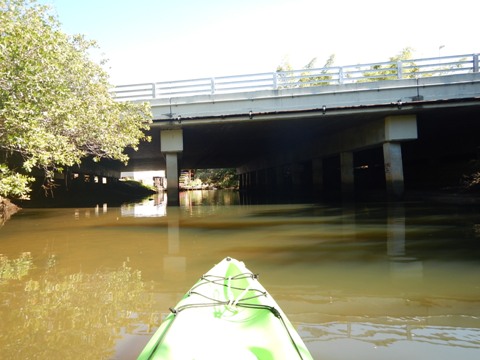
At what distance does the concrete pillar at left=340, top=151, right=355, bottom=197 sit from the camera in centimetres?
2333

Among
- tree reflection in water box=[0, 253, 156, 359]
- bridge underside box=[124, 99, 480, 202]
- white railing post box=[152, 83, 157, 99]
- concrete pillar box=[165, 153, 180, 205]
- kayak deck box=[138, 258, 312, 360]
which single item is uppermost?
white railing post box=[152, 83, 157, 99]

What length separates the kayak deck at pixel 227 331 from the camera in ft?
7.08

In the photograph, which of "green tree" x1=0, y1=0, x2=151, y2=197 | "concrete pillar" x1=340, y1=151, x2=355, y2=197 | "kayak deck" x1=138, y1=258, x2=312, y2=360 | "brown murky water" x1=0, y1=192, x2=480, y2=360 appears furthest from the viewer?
"concrete pillar" x1=340, y1=151, x2=355, y2=197

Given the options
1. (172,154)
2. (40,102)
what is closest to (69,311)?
(40,102)

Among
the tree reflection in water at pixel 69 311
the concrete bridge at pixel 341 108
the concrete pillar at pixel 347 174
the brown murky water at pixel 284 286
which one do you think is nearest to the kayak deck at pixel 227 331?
the brown murky water at pixel 284 286

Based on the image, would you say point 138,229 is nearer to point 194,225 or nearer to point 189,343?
point 194,225

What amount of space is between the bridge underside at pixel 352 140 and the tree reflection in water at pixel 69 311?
14.0 metres

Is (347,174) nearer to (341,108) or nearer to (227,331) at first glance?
(341,108)

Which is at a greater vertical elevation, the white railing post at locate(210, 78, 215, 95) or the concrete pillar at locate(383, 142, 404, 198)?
the white railing post at locate(210, 78, 215, 95)

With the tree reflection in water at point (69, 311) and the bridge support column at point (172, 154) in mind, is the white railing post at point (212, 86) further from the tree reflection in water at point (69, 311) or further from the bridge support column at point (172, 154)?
the tree reflection in water at point (69, 311)

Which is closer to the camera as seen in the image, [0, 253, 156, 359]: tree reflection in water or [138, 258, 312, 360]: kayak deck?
[138, 258, 312, 360]: kayak deck

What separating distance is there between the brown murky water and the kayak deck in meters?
0.54

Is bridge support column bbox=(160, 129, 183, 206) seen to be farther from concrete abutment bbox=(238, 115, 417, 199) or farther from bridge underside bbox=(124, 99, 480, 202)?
concrete abutment bbox=(238, 115, 417, 199)

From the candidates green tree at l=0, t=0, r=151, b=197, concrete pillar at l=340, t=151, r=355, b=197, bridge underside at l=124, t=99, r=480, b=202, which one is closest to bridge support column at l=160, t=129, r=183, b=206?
bridge underside at l=124, t=99, r=480, b=202
